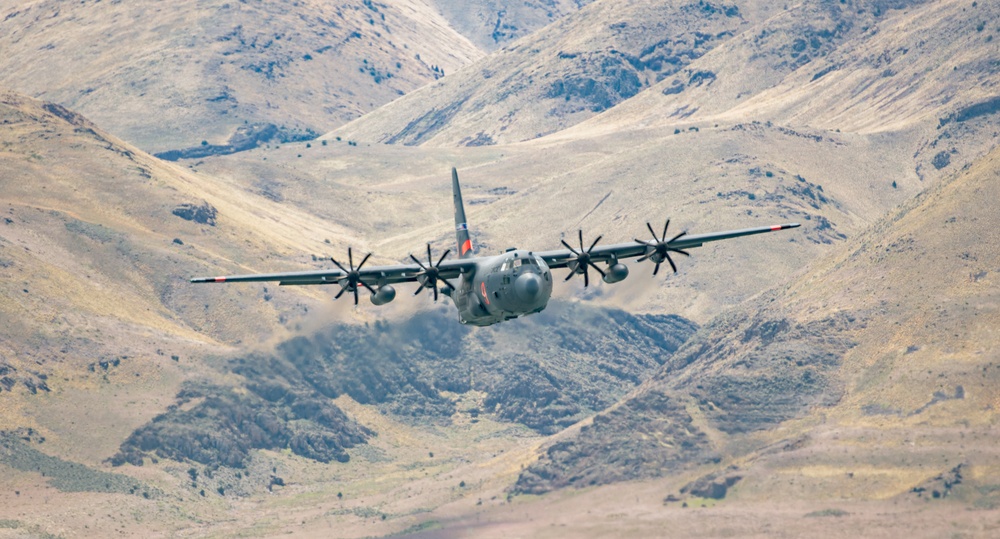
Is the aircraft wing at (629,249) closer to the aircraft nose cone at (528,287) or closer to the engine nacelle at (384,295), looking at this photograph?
the aircraft nose cone at (528,287)

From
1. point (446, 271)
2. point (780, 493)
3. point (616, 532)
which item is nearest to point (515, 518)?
point (616, 532)

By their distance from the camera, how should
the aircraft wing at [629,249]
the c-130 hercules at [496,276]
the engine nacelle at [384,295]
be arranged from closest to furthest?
the c-130 hercules at [496,276], the engine nacelle at [384,295], the aircraft wing at [629,249]

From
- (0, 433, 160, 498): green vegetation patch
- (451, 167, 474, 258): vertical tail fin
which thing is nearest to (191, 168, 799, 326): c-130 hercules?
(451, 167, 474, 258): vertical tail fin

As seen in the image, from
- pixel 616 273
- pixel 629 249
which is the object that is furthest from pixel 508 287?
pixel 629 249

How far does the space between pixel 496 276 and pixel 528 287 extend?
3.60 m

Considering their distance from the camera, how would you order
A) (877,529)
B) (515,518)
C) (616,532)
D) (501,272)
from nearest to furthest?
(501,272)
(877,529)
(616,532)
(515,518)

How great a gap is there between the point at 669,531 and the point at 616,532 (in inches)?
269

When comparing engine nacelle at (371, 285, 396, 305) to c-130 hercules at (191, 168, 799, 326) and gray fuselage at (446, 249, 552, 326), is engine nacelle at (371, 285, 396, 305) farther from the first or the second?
gray fuselage at (446, 249, 552, 326)

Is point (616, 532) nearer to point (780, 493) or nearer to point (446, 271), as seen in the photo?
point (780, 493)

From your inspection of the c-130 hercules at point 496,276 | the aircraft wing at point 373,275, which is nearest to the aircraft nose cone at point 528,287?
the c-130 hercules at point 496,276

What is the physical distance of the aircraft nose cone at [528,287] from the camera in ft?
277

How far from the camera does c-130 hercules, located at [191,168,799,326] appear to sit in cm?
8569

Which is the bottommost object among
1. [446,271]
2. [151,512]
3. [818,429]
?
[151,512]

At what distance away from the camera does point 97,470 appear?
195625mm
